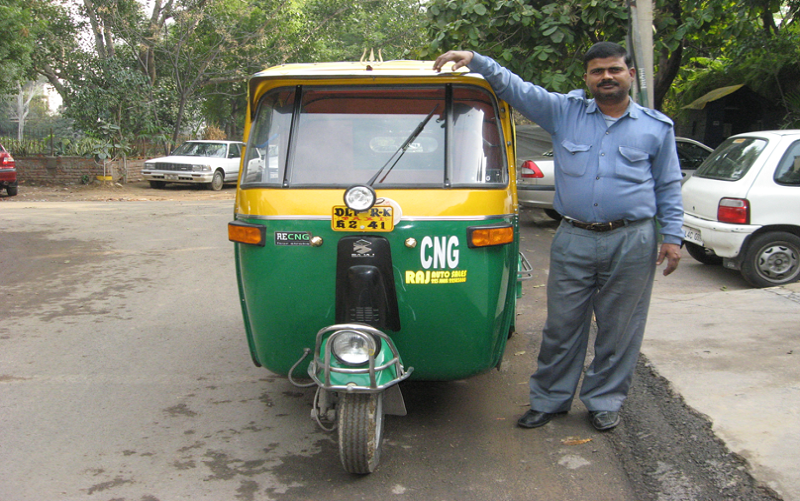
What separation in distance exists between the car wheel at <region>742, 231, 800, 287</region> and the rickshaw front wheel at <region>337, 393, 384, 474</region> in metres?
5.57

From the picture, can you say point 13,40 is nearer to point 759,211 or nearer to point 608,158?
point 759,211

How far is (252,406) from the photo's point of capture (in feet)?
14.9

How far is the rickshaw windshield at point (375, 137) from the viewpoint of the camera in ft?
12.8

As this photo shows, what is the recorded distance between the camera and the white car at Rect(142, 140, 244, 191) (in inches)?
807

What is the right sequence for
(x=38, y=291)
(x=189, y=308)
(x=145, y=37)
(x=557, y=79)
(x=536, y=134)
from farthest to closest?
(x=145, y=37) → (x=536, y=134) → (x=557, y=79) → (x=38, y=291) → (x=189, y=308)

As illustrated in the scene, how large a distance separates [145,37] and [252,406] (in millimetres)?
22558

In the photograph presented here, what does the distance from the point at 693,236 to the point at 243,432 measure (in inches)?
230

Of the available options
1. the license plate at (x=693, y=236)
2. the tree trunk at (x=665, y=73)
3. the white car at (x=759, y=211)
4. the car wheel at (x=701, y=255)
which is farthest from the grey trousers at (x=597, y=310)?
the tree trunk at (x=665, y=73)

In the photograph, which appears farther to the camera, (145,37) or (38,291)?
(145,37)

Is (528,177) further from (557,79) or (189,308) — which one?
(189,308)

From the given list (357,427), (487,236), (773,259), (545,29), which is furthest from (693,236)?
(357,427)

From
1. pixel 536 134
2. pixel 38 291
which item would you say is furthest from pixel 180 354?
pixel 536 134

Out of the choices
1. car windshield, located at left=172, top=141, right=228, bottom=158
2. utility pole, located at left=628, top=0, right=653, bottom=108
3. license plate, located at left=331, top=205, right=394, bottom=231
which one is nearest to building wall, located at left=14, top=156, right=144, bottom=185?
car windshield, located at left=172, top=141, right=228, bottom=158

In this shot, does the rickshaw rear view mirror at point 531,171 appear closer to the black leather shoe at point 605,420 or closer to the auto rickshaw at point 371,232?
the auto rickshaw at point 371,232
